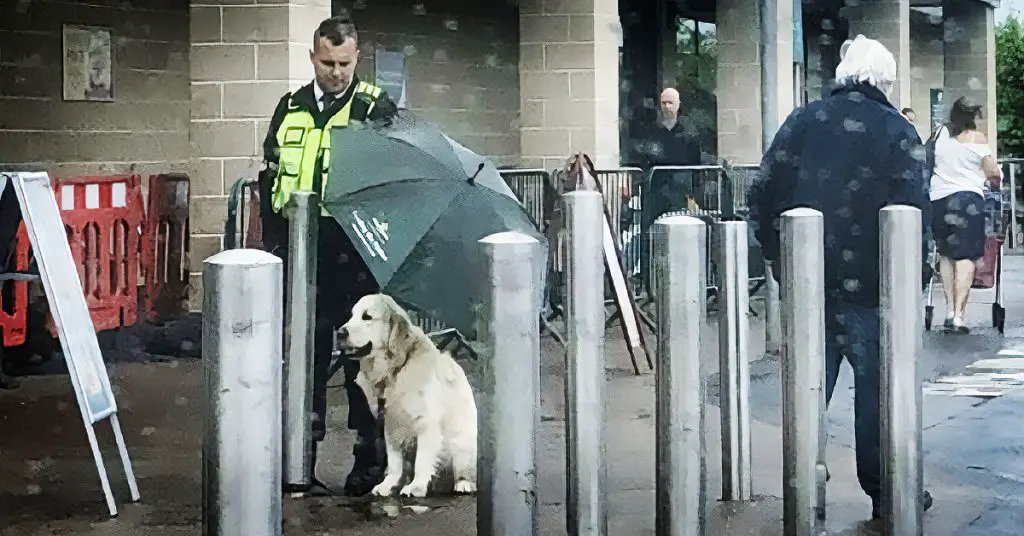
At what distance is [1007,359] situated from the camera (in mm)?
12055

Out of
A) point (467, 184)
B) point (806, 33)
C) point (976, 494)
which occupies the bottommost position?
point (976, 494)

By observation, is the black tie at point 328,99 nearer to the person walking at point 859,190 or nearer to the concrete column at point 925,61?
the person walking at point 859,190

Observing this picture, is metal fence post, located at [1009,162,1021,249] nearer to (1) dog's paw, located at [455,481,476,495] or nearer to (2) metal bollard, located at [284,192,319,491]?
(1) dog's paw, located at [455,481,476,495]

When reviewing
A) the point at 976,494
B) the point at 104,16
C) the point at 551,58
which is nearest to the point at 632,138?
Result: the point at 551,58

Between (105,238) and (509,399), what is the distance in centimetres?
872

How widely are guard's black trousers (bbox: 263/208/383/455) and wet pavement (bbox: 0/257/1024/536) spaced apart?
1.02 ft

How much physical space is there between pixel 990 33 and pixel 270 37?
86.9 ft

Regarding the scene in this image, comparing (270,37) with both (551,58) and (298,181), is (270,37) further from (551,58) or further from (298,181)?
(298,181)

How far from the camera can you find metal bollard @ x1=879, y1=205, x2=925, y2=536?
17.8ft

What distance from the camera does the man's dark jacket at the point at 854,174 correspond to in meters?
6.58

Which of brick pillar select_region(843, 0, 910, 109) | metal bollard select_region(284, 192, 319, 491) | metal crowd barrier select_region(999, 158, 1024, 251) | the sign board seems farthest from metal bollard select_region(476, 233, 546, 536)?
the sign board

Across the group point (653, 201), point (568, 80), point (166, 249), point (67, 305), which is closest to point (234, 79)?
point (166, 249)

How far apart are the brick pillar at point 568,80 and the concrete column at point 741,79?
192 inches

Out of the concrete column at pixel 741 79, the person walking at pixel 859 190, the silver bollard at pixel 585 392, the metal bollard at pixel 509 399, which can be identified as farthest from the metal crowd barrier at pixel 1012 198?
the metal bollard at pixel 509 399
